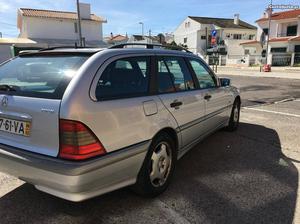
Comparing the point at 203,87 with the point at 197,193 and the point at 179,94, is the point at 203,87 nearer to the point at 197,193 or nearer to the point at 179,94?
the point at 179,94

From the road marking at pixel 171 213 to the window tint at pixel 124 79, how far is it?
120 centimetres

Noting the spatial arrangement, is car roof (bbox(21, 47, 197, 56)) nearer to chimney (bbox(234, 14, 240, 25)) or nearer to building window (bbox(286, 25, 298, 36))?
building window (bbox(286, 25, 298, 36))

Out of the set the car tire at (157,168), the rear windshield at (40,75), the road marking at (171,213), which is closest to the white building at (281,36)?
the car tire at (157,168)

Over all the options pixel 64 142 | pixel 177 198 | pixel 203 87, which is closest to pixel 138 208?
pixel 177 198

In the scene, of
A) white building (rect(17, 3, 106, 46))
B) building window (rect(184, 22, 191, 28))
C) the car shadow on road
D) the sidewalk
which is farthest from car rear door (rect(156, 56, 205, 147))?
building window (rect(184, 22, 191, 28))

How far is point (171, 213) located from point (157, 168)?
513mm

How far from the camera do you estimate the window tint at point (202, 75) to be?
4382 mm

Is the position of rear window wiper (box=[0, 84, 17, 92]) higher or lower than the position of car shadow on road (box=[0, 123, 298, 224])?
higher

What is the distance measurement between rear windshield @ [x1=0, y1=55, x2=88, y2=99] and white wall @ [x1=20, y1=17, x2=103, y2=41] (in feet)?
123

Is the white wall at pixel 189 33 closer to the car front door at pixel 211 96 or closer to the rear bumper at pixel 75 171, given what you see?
the car front door at pixel 211 96

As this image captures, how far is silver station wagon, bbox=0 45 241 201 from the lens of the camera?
8.20 feet

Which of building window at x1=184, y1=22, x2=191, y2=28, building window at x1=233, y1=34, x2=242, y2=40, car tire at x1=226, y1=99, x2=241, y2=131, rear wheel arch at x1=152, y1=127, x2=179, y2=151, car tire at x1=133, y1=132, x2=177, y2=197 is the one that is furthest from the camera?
building window at x1=184, y1=22, x2=191, y2=28

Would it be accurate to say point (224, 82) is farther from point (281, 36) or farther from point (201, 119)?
point (281, 36)

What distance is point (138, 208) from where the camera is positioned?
315 cm
